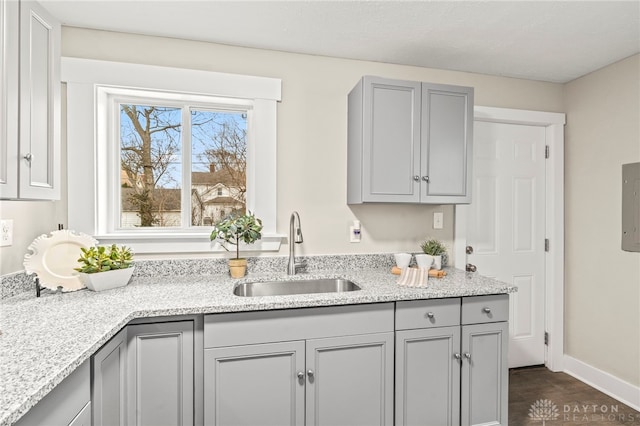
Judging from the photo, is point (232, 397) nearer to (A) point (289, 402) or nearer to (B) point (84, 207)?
(A) point (289, 402)

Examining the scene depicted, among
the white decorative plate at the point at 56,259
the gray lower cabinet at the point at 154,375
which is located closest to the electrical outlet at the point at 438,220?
the gray lower cabinet at the point at 154,375

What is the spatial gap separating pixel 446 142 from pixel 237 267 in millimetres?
1462

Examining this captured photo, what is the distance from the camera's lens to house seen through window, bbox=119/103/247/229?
88.3 inches

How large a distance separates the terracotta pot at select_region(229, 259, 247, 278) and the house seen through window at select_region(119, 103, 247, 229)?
1.35 ft

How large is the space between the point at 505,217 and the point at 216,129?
224 cm

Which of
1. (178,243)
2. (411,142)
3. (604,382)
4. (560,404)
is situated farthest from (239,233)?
(604,382)

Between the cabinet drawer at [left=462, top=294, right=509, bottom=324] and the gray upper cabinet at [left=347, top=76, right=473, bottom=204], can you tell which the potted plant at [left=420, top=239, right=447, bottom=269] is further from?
the cabinet drawer at [left=462, top=294, right=509, bottom=324]

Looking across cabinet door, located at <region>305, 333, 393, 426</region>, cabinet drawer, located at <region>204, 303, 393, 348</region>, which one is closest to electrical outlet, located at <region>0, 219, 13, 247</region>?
cabinet drawer, located at <region>204, 303, 393, 348</region>

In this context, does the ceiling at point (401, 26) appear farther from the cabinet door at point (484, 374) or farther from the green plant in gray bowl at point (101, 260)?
the cabinet door at point (484, 374)

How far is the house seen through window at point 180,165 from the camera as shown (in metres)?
2.24

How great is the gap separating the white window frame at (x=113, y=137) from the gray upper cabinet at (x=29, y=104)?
57 centimetres

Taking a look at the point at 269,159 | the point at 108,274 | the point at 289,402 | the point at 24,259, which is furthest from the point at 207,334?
the point at 269,159

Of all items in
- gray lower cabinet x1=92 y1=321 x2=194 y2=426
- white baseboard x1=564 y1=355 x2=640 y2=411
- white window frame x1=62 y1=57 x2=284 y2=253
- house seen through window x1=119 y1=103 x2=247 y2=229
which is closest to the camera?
gray lower cabinet x1=92 y1=321 x2=194 y2=426

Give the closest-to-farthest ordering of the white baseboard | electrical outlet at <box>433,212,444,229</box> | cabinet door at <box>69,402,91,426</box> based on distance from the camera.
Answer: cabinet door at <box>69,402,91,426</box> → the white baseboard → electrical outlet at <box>433,212,444,229</box>
